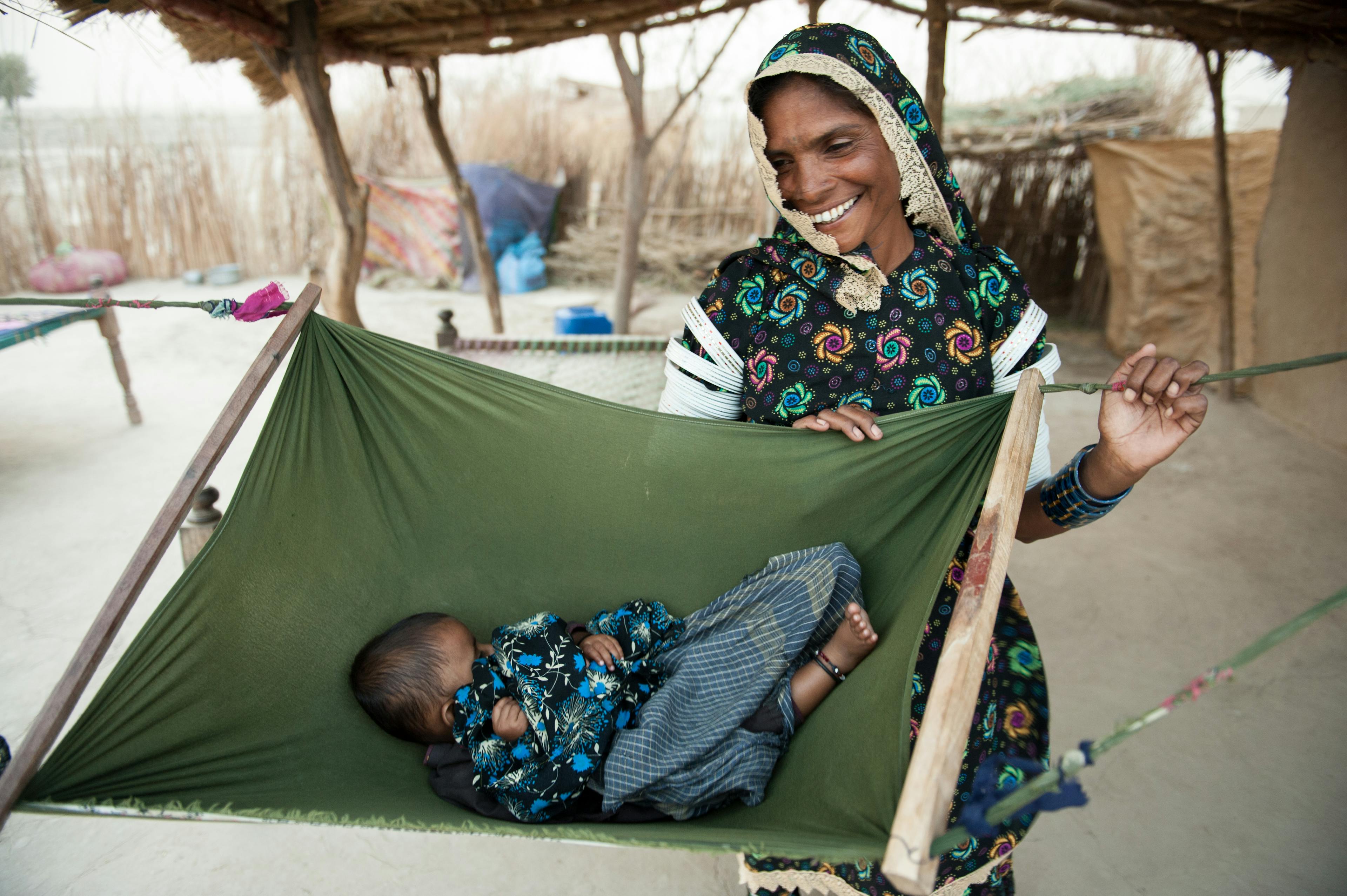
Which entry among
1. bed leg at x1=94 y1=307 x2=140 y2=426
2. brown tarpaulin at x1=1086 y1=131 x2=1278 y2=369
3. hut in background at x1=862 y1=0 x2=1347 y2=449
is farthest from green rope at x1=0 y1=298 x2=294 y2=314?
brown tarpaulin at x1=1086 y1=131 x2=1278 y2=369

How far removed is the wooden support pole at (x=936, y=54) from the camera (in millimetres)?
2844

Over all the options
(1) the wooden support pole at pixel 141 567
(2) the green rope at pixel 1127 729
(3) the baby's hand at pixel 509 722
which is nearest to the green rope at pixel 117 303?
(1) the wooden support pole at pixel 141 567

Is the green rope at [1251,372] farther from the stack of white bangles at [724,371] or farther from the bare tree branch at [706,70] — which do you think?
the bare tree branch at [706,70]

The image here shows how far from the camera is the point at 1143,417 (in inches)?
44.6

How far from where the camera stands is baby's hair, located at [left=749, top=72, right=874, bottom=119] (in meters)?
1.23

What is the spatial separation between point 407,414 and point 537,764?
70 centimetres

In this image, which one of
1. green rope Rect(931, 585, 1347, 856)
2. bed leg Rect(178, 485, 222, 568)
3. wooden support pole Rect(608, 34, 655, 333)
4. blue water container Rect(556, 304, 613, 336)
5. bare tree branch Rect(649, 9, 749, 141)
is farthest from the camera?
blue water container Rect(556, 304, 613, 336)

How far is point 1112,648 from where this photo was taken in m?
2.25

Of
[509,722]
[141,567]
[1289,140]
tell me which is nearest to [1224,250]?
[1289,140]

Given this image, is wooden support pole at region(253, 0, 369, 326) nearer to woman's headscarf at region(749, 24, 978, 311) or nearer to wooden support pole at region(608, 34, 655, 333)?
wooden support pole at region(608, 34, 655, 333)

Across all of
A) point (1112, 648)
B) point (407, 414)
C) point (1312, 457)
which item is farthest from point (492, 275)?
point (1312, 457)

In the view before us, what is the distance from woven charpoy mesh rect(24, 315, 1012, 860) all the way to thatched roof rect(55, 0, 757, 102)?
1.97 m

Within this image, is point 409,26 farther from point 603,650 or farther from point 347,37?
point 603,650

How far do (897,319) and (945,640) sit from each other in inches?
20.6
